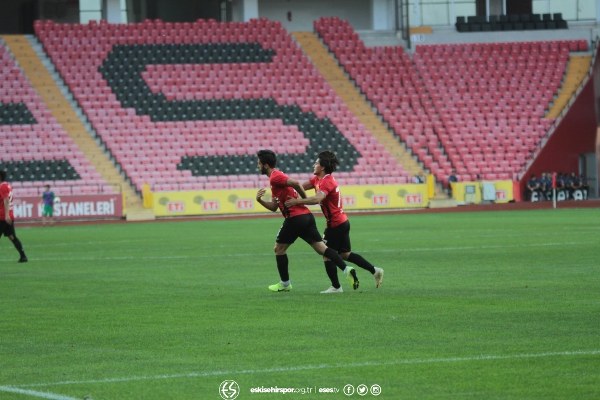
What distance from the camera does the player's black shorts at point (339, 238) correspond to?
1753 cm

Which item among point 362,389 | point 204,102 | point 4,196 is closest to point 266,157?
point 362,389

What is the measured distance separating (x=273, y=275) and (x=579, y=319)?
8347 mm

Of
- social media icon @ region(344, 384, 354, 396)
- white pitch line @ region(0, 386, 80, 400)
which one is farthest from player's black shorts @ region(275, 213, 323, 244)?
social media icon @ region(344, 384, 354, 396)

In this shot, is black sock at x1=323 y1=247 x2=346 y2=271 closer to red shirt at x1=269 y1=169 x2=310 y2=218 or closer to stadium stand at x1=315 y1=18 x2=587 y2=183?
red shirt at x1=269 y1=169 x2=310 y2=218

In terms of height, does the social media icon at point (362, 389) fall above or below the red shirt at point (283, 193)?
below

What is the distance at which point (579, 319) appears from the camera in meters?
13.6

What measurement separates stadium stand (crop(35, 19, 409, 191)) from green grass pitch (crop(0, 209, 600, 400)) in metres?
26.2

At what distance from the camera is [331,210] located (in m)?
17.5

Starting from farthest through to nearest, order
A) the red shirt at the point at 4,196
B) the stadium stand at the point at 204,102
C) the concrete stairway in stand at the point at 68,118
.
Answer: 1. the stadium stand at the point at 204,102
2. the concrete stairway in stand at the point at 68,118
3. the red shirt at the point at 4,196

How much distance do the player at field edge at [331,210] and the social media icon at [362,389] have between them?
24.7 ft

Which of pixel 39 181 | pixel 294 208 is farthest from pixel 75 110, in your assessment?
pixel 294 208

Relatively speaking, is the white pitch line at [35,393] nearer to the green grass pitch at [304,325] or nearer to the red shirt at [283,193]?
the green grass pitch at [304,325]

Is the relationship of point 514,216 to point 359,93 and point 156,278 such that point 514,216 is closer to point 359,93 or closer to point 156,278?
point 359,93

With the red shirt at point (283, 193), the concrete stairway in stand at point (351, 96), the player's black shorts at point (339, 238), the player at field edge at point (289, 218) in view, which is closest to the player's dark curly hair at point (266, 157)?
the player at field edge at point (289, 218)
